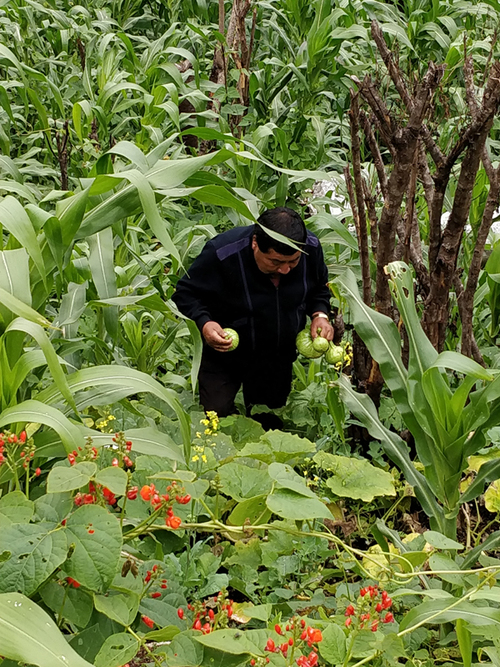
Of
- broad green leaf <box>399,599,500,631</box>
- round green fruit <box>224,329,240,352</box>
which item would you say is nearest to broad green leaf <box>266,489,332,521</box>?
broad green leaf <box>399,599,500,631</box>

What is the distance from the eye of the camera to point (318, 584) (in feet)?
6.61

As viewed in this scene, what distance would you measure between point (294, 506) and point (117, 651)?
44 cm

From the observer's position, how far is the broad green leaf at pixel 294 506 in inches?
54.9

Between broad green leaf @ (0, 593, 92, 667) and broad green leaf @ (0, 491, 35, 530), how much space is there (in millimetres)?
156

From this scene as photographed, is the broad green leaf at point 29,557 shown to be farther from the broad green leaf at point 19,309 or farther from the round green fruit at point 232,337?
the round green fruit at point 232,337

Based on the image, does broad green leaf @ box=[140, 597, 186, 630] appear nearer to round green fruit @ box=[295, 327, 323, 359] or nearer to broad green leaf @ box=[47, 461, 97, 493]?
broad green leaf @ box=[47, 461, 97, 493]

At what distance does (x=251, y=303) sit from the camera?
2781mm

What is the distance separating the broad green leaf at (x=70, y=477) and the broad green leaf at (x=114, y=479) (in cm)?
2

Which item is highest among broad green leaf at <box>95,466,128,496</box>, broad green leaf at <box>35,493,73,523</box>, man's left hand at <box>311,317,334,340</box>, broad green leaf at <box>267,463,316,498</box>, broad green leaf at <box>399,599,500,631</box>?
broad green leaf at <box>95,466,128,496</box>

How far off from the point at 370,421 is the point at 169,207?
2.22 meters

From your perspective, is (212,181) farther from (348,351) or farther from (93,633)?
(93,633)

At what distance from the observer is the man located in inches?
106

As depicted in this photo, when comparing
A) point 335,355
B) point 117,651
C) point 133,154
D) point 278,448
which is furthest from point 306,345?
point 117,651

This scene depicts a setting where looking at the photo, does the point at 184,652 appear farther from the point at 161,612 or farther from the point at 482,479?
the point at 482,479
